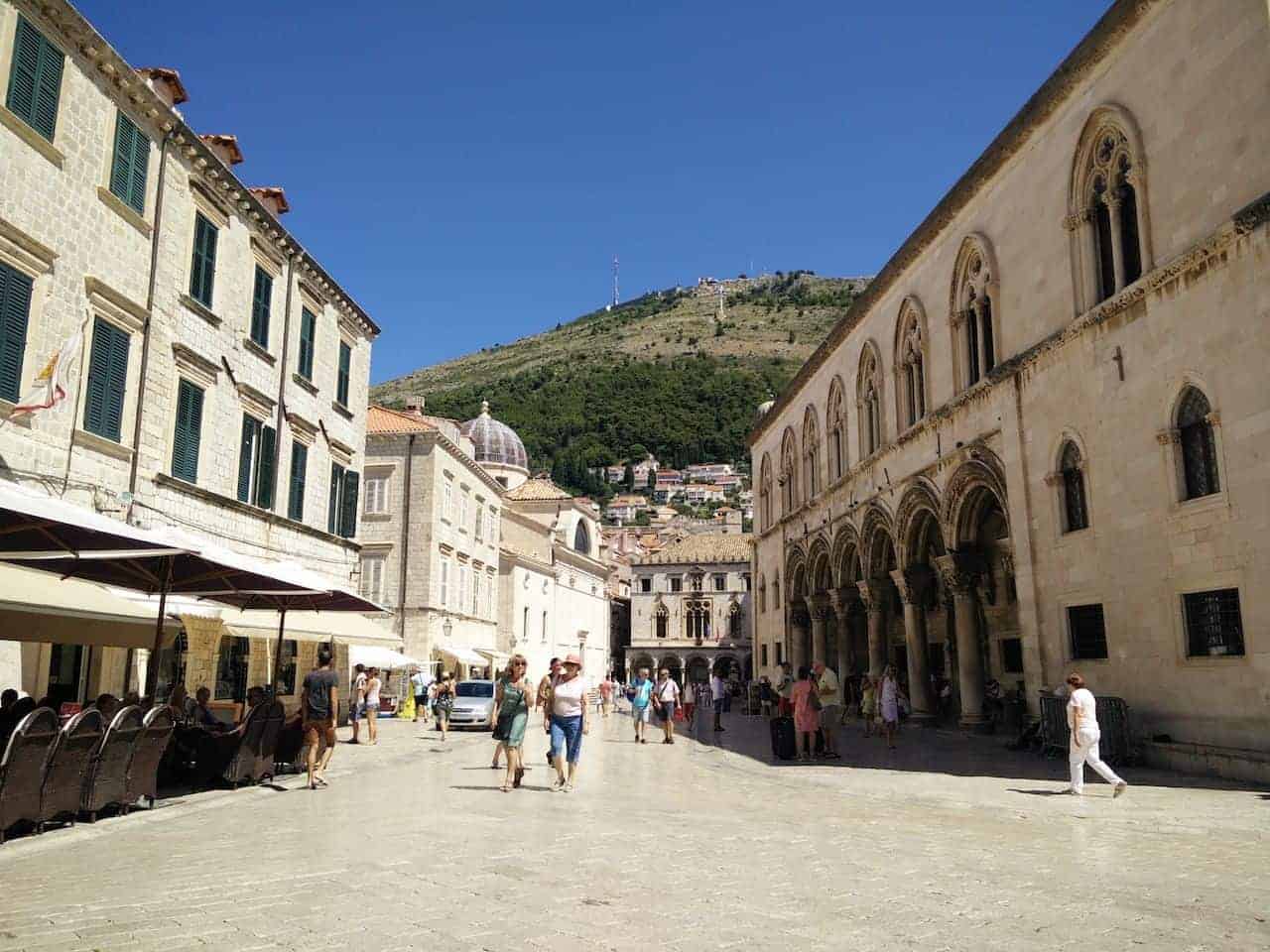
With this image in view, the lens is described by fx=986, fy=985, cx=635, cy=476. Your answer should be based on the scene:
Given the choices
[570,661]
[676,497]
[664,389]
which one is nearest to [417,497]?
[570,661]

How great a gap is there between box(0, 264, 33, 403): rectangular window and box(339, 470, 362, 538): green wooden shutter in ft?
42.3

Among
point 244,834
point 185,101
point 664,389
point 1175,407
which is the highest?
point 664,389

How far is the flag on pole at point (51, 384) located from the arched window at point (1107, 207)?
16863mm

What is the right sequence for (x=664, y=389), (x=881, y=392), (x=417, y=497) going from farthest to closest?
(x=664, y=389), (x=417, y=497), (x=881, y=392)

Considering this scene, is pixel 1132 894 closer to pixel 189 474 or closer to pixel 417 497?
pixel 189 474

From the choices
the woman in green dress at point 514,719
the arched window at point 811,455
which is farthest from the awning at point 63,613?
the arched window at point 811,455

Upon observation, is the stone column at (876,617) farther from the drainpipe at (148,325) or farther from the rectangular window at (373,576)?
the drainpipe at (148,325)

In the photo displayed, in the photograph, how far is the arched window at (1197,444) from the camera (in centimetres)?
1433

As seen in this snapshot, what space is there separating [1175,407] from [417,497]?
28.4m

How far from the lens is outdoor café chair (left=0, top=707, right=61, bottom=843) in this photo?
26.2ft

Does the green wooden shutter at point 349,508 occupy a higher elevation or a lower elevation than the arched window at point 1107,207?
lower

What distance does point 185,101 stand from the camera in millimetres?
19188

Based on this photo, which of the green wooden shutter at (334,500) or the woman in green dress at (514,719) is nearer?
the woman in green dress at (514,719)

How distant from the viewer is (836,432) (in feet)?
111
